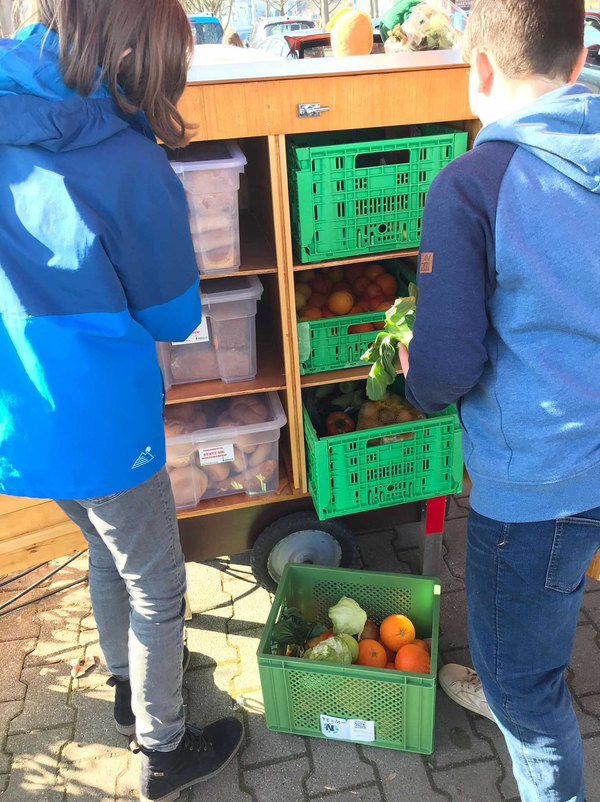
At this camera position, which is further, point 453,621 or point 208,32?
point 208,32

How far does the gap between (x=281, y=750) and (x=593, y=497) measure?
1392 mm

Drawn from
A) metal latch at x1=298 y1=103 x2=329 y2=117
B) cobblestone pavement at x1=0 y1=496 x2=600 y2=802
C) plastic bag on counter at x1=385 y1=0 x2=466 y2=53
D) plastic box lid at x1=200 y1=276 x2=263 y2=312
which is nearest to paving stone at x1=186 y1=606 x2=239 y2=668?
cobblestone pavement at x1=0 y1=496 x2=600 y2=802

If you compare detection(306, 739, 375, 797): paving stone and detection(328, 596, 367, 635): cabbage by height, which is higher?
detection(328, 596, 367, 635): cabbage

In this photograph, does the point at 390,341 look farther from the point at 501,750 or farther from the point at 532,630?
the point at 501,750

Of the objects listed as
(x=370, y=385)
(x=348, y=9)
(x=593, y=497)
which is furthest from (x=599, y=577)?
(x=348, y=9)

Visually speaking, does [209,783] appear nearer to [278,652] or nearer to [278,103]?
[278,652]

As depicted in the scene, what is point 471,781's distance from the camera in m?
2.06

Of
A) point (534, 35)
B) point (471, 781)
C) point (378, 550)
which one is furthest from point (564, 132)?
point (378, 550)

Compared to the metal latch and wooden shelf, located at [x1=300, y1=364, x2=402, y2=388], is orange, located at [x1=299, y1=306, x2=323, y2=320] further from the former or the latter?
the metal latch

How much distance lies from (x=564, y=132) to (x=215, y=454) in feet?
5.25

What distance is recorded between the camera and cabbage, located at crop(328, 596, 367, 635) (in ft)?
7.55

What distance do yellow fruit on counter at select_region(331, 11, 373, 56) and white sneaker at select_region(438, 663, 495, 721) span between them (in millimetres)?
2122

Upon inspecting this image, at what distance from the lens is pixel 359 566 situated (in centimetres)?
295

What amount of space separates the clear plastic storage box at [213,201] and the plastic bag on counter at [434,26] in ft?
2.29
